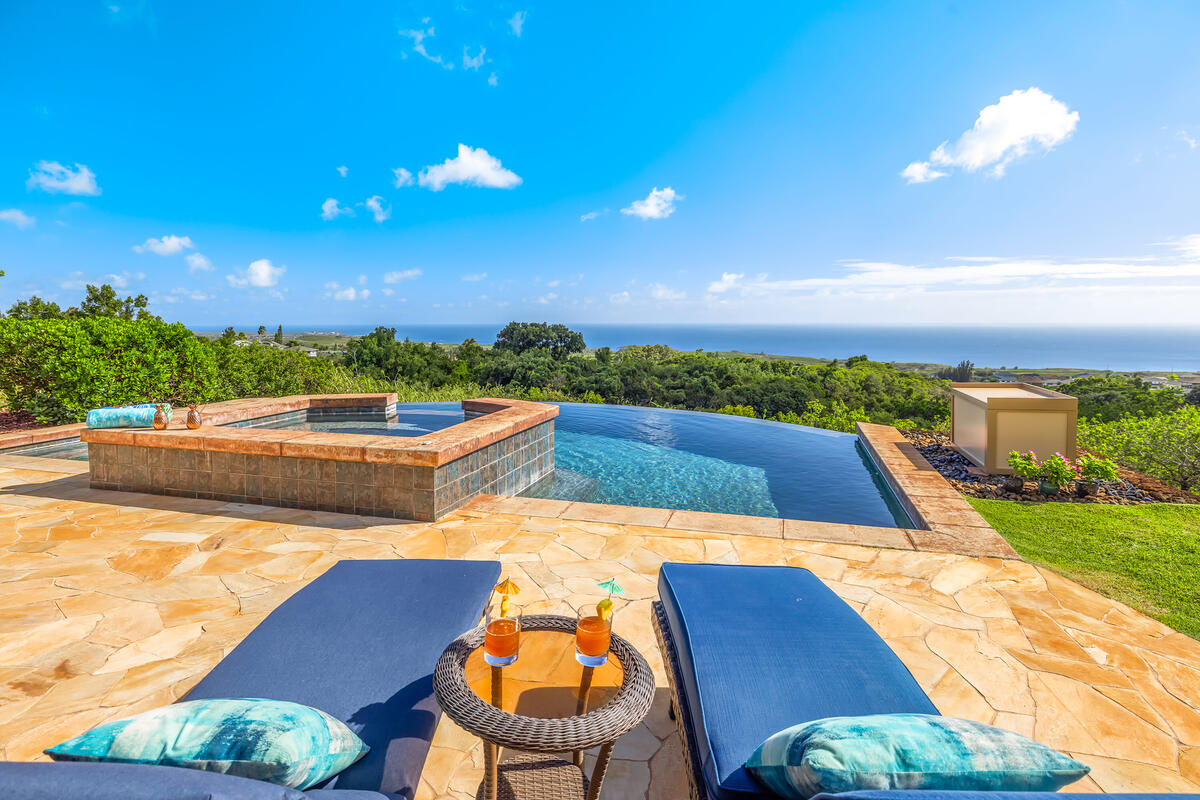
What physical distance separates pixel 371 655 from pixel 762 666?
1.35 meters

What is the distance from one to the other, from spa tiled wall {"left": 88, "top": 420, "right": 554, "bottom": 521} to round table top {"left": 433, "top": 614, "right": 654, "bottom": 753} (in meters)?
2.79

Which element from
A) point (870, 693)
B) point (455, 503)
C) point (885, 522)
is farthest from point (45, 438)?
point (885, 522)

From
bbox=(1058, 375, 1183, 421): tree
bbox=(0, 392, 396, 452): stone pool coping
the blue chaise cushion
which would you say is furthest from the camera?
bbox=(1058, 375, 1183, 421): tree

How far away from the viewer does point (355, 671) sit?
5.57 ft

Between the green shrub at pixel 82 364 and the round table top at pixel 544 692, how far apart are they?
9.40m

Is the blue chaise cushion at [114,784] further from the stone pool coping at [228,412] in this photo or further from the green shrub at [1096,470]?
the green shrub at [1096,470]

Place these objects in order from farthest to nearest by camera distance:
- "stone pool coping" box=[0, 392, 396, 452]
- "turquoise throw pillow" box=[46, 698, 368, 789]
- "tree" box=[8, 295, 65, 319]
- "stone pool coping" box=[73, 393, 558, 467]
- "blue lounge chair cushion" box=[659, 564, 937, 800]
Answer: "tree" box=[8, 295, 65, 319], "stone pool coping" box=[0, 392, 396, 452], "stone pool coping" box=[73, 393, 558, 467], "blue lounge chair cushion" box=[659, 564, 937, 800], "turquoise throw pillow" box=[46, 698, 368, 789]

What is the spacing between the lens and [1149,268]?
2562 centimetres

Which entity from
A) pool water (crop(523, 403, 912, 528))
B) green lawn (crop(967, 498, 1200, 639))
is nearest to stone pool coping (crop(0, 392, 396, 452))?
pool water (crop(523, 403, 912, 528))

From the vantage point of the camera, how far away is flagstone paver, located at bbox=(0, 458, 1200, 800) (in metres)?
2.05

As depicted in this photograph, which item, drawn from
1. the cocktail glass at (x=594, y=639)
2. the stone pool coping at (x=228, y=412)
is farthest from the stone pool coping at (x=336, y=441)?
the cocktail glass at (x=594, y=639)

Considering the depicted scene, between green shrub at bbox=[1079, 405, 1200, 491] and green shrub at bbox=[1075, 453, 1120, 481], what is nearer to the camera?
green shrub at bbox=[1075, 453, 1120, 481]

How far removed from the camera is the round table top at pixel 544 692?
51.7 inches

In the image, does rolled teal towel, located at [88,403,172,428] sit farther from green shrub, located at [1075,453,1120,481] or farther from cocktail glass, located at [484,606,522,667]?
green shrub, located at [1075,453,1120,481]
